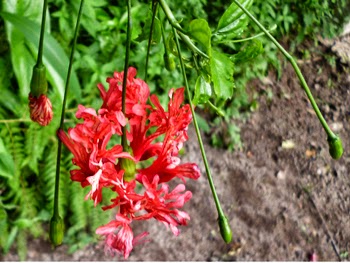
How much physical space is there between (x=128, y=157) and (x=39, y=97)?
141 mm

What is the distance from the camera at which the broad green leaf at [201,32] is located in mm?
394

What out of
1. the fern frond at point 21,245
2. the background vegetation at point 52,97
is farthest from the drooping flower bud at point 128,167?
the fern frond at point 21,245

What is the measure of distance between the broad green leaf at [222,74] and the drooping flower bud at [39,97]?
18cm

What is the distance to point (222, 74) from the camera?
17.4 inches

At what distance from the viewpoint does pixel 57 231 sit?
50cm

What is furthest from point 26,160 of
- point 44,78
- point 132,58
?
point 44,78

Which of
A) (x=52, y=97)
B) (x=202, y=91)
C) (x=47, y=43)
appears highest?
(x=202, y=91)

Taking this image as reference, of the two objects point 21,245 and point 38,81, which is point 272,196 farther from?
point 38,81

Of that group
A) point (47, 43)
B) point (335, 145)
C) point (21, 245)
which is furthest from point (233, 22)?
point (21, 245)

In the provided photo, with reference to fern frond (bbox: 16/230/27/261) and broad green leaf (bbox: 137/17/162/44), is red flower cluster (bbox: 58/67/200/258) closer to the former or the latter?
broad green leaf (bbox: 137/17/162/44)

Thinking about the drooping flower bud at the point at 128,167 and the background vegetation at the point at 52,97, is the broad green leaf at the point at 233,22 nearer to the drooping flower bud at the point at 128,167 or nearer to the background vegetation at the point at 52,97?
the drooping flower bud at the point at 128,167

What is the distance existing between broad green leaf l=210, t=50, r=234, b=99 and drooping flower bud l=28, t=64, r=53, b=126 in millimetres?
178

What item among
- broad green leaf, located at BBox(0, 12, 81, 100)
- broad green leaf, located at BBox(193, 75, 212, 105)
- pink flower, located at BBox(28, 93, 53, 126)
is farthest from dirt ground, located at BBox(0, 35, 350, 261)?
broad green leaf, located at BBox(193, 75, 212, 105)

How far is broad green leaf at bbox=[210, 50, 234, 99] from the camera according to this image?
0.44 m
